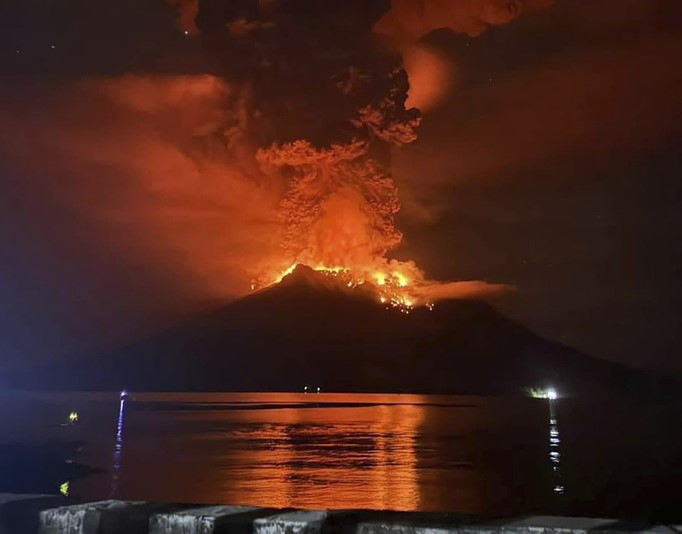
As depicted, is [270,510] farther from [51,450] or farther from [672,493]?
[51,450]

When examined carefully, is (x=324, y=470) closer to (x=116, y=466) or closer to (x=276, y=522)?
(x=116, y=466)

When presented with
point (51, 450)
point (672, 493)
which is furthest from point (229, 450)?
point (672, 493)

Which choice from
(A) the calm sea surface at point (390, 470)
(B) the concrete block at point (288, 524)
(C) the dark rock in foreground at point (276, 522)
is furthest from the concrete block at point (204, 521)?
(A) the calm sea surface at point (390, 470)

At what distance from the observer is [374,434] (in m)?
111

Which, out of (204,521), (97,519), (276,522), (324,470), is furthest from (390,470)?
(276,522)

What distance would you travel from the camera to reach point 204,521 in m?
6.50

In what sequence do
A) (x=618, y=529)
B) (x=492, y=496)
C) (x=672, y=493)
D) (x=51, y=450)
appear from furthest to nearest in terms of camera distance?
(x=51, y=450) < (x=672, y=493) < (x=492, y=496) < (x=618, y=529)

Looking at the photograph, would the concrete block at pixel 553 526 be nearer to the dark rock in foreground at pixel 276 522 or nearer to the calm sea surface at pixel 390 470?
the dark rock in foreground at pixel 276 522

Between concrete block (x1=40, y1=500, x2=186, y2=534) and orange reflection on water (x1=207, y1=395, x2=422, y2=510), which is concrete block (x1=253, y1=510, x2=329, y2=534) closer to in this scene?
concrete block (x1=40, y1=500, x2=186, y2=534)

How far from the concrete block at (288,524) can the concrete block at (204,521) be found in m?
0.11

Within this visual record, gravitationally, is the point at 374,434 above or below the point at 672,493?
above

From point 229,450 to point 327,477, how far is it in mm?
29540

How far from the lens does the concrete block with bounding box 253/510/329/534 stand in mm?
6277

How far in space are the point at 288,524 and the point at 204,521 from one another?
2.65 feet
